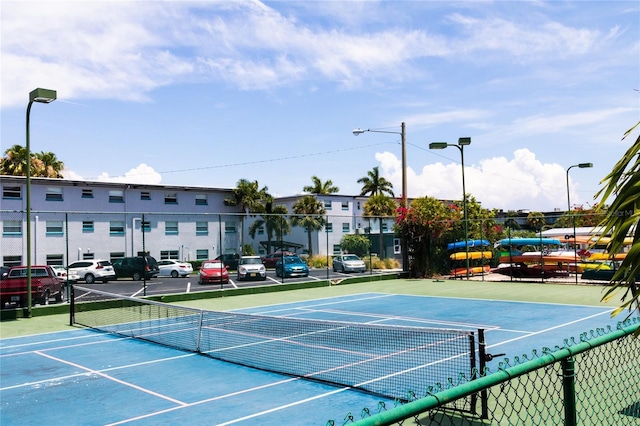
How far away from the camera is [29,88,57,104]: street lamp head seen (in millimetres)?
16922

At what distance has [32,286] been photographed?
20.3 m

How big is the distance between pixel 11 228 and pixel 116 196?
45.8ft

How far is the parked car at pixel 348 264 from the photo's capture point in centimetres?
3737

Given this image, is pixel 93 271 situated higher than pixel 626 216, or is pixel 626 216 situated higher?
pixel 626 216

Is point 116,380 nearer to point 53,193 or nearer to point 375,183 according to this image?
point 53,193

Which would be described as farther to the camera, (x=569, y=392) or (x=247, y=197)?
(x=247, y=197)

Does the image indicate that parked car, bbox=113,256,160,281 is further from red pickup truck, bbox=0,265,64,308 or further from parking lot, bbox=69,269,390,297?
red pickup truck, bbox=0,265,64,308

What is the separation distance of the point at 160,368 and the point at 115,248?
28.1m

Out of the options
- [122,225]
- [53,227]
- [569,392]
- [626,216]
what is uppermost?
[122,225]

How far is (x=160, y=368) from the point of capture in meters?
11.5

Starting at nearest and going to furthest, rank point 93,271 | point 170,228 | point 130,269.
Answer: point 130,269 < point 93,271 < point 170,228

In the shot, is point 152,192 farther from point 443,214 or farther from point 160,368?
point 160,368

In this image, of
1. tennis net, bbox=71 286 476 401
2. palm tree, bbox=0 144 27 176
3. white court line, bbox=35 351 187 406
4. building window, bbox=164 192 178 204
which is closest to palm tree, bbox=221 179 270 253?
building window, bbox=164 192 178 204

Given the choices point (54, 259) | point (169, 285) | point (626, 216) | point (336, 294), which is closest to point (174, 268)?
point (54, 259)
